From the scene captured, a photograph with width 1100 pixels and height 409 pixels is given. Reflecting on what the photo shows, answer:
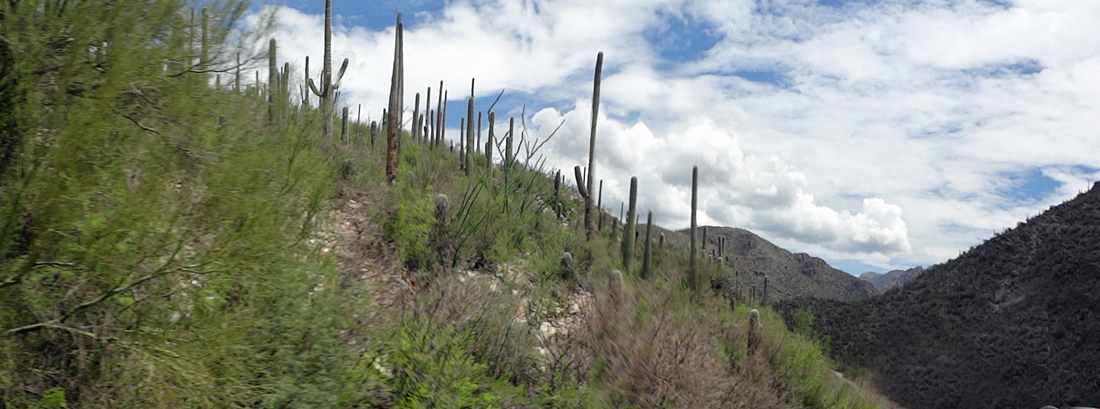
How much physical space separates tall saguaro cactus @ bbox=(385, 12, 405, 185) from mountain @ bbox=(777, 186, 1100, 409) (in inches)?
1167

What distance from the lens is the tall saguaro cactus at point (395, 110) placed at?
47.0 ft

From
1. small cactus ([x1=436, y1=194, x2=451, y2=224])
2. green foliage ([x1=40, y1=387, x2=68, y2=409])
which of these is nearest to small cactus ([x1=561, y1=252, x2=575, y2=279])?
small cactus ([x1=436, y1=194, x2=451, y2=224])

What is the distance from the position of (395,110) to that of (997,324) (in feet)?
128

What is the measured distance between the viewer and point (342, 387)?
19.3ft

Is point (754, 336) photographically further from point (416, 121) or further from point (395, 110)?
point (416, 121)

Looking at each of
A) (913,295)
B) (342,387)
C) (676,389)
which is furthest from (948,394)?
(342,387)

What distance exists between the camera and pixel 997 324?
39.6m

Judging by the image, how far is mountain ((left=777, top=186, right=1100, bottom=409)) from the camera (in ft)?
116

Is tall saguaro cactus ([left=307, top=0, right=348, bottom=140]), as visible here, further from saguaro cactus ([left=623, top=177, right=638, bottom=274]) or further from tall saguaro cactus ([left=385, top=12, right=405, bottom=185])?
saguaro cactus ([left=623, top=177, right=638, bottom=274])

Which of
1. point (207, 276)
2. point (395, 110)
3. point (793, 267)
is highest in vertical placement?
point (395, 110)

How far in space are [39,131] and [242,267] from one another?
1540mm

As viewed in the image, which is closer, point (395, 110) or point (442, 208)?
point (442, 208)

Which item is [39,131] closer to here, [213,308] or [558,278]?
[213,308]

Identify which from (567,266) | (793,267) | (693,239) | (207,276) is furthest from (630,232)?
(793,267)
